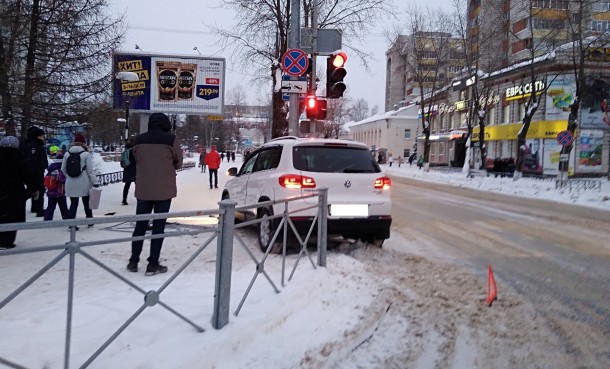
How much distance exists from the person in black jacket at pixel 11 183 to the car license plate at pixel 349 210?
4281 millimetres

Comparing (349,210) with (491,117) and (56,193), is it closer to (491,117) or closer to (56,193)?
(56,193)

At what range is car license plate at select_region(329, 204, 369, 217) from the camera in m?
6.50

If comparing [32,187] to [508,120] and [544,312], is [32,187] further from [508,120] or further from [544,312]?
[508,120]

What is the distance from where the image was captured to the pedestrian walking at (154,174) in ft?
17.3

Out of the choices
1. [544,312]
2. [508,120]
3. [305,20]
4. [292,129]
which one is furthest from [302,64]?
[508,120]

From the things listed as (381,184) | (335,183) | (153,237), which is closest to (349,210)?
(335,183)

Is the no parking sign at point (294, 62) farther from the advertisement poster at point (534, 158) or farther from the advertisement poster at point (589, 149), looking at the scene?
the advertisement poster at point (589, 149)

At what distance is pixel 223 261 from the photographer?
3490 millimetres

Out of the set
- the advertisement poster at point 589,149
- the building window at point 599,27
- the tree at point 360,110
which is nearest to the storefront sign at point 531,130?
the advertisement poster at point 589,149

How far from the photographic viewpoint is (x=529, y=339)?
396cm

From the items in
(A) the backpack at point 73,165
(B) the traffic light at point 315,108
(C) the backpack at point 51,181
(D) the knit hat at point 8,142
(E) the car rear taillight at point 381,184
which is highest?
(B) the traffic light at point 315,108

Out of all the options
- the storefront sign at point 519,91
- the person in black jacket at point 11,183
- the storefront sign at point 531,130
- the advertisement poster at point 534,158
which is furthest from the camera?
the storefront sign at point 519,91

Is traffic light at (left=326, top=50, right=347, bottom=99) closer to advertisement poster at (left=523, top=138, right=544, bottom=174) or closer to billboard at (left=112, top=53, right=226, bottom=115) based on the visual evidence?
billboard at (left=112, top=53, right=226, bottom=115)

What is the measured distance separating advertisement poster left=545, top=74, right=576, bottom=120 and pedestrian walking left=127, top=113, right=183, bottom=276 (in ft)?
110
